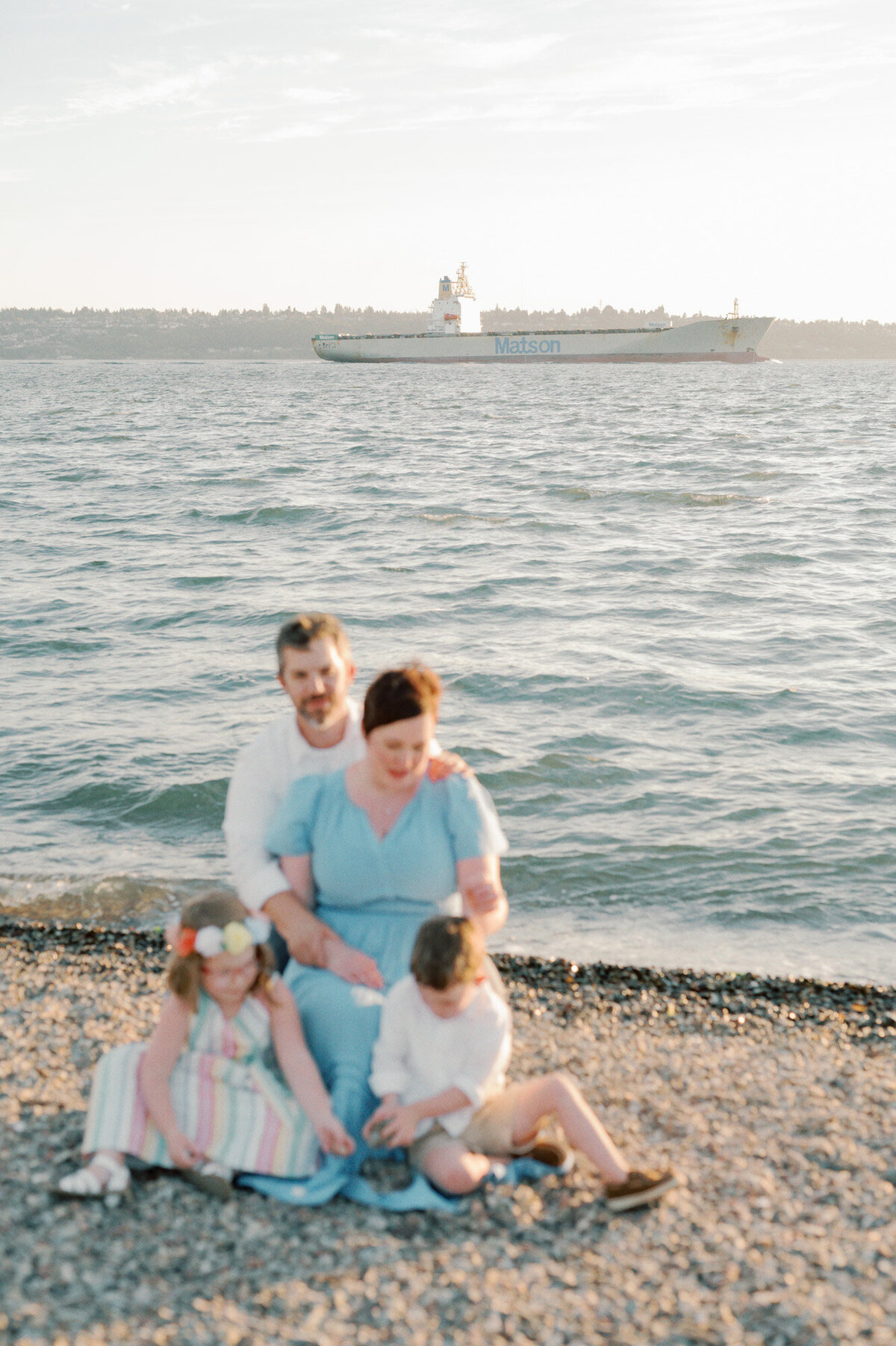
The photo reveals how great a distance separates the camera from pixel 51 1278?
8.77 feet

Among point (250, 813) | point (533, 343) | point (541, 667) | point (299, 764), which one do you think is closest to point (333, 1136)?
point (250, 813)

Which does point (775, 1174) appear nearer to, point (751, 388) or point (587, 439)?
point (587, 439)

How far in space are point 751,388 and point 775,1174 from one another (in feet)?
219

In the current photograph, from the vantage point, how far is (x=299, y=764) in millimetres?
3547

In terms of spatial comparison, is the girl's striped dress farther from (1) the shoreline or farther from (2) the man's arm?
(1) the shoreline

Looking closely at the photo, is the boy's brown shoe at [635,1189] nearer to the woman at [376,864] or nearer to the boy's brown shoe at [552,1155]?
the boy's brown shoe at [552,1155]

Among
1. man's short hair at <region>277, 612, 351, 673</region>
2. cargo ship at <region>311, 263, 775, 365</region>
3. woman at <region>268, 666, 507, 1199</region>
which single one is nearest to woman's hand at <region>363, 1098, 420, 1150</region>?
woman at <region>268, 666, 507, 1199</region>

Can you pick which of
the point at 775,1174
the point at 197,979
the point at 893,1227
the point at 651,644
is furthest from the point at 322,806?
the point at 651,644

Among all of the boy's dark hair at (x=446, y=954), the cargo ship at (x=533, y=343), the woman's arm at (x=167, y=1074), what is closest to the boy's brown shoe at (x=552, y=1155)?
the boy's dark hair at (x=446, y=954)

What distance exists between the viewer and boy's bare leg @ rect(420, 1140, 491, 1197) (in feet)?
9.87

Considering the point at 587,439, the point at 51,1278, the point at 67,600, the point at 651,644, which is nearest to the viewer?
the point at 51,1278

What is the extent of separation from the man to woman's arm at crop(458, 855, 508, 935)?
27 cm

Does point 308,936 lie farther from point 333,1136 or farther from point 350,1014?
point 333,1136

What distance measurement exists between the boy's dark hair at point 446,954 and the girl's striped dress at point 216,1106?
60 cm
